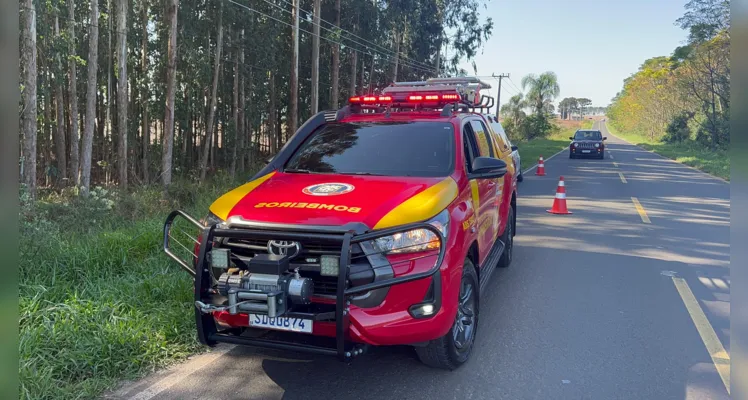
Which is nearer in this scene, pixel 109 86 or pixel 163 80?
pixel 109 86

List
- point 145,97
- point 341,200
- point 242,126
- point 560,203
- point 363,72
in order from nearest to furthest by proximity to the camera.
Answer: point 341,200 < point 560,203 < point 145,97 < point 242,126 < point 363,72

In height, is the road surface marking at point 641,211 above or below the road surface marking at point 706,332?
above

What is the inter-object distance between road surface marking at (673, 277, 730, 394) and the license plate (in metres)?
2.74

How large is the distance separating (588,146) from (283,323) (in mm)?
30435

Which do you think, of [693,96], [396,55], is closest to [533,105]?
[693,96]

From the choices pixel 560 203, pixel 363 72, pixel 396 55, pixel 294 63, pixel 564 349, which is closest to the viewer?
pixel 564 349

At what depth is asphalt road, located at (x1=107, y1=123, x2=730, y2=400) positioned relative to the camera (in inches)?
153

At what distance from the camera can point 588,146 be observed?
30.9 meters

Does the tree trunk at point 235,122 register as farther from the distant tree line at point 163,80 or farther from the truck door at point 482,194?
the truck door at point 482,194

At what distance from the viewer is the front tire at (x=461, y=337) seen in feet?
13.1

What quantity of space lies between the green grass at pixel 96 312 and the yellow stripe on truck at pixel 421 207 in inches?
83.8

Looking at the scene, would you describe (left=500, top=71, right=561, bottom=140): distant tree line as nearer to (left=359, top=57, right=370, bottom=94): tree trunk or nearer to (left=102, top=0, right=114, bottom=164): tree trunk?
(left=359, top=57, right=370, bottom=94): tree trunk

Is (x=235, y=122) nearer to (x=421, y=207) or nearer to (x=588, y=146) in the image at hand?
(x=588, y=146)

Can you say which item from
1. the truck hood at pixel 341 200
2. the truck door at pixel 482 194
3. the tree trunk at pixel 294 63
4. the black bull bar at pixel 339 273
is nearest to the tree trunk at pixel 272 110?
the tree trunk at pixel 294 63
